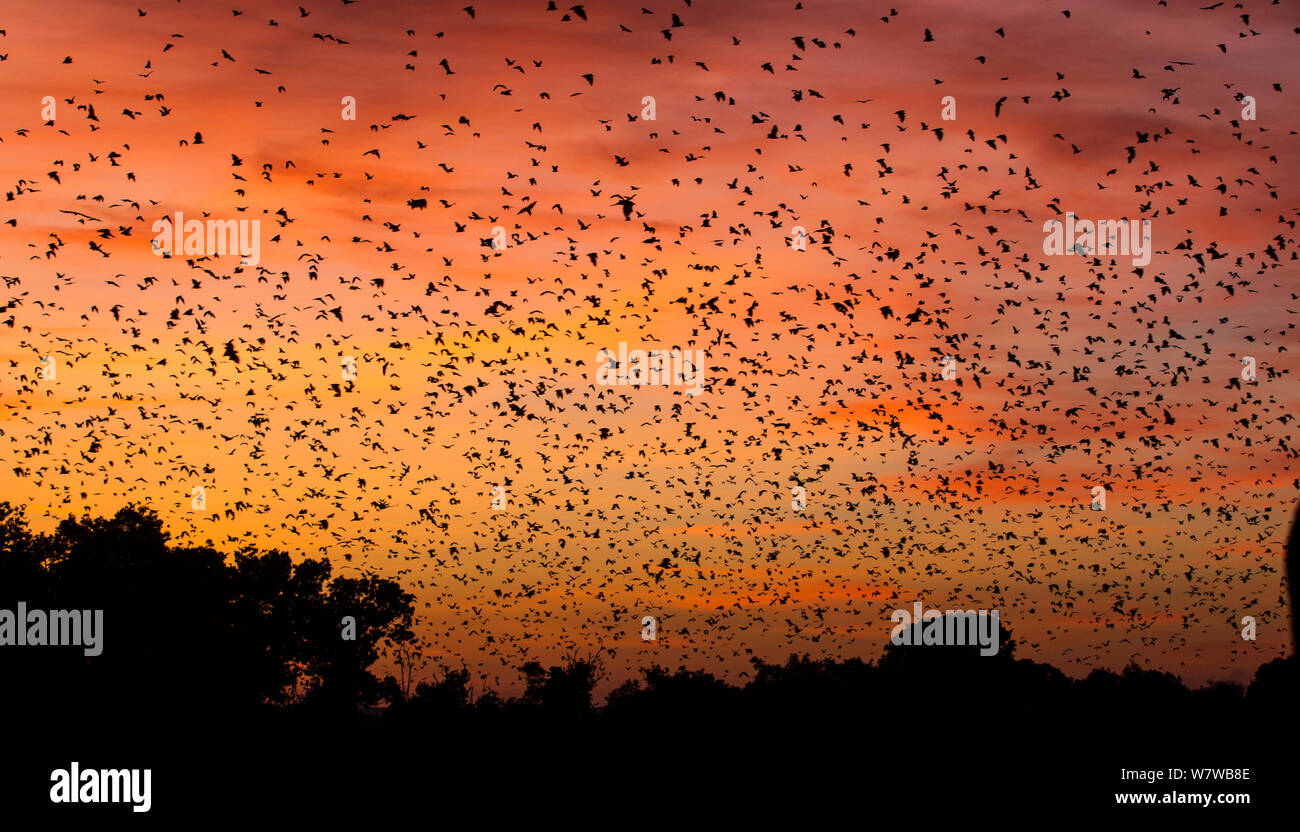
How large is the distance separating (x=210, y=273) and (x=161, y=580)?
51.2 meters

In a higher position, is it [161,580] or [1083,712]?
[161,580]

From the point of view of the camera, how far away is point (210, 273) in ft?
100.0

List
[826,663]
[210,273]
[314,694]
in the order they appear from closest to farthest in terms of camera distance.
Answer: [210,273] < [314,694] < [826,663]

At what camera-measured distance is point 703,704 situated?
6875 cm
